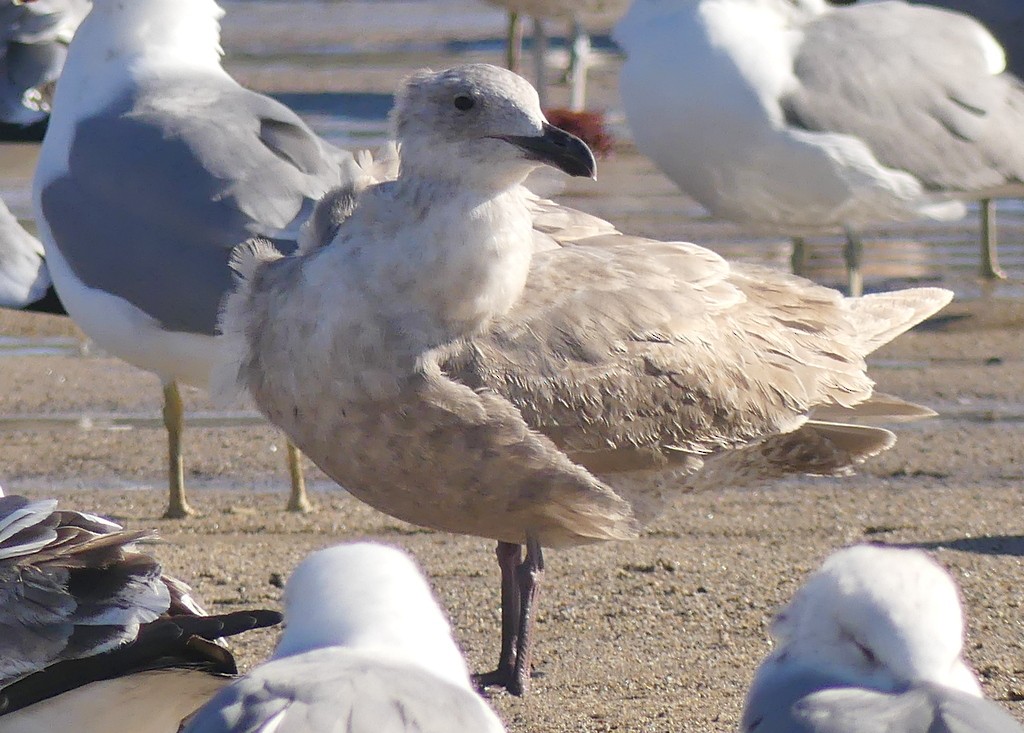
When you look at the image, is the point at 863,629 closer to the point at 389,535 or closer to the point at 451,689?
the point at 451,689

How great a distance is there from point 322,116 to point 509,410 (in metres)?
9.75

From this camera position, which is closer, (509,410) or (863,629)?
(863,629)

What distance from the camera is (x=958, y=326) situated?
8836 millimetres

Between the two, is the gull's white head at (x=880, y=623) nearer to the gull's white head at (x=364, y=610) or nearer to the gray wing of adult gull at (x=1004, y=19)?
the gull's white head at (x=364, y=610)

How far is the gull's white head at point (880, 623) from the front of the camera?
295 cm

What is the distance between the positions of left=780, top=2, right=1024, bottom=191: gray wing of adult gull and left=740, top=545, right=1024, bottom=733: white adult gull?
18.2 feet

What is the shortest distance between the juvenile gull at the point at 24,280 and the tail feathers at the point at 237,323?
2719mm

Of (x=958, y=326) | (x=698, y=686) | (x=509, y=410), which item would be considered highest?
(x=509, y=410)

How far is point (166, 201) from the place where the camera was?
6195 millimetres

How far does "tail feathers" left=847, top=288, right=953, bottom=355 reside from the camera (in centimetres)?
558

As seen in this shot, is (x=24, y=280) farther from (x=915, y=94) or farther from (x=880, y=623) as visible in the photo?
(x=880, y=623)

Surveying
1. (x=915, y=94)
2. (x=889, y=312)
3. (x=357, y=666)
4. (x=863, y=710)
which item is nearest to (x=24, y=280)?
(x=889, y=312)

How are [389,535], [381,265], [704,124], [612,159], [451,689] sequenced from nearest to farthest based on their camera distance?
1. [451,689]
2. [381,265]
3. [389,535]
4. [704,124]
5. [612,159]

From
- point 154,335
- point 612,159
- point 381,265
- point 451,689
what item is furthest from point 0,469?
point 612,159
